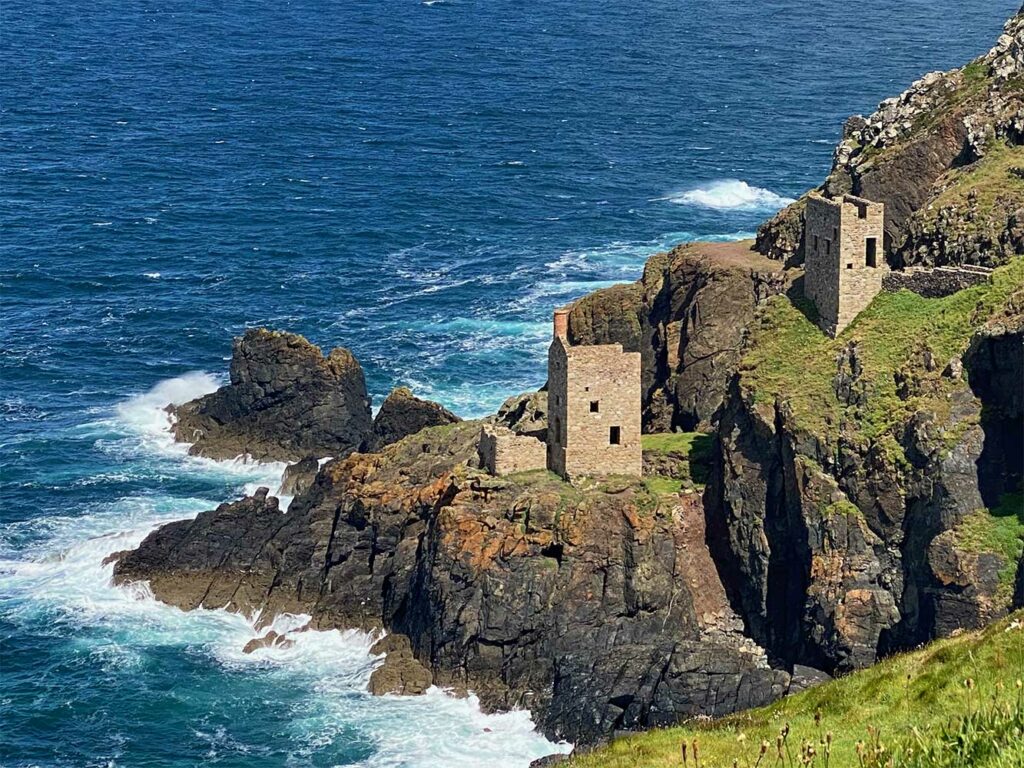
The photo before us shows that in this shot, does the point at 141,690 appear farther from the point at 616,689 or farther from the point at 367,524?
the point at 616,689

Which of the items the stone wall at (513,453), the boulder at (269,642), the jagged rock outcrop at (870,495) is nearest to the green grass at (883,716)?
the jagged rock outcrop at (870,495)

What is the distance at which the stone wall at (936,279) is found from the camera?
256 ft

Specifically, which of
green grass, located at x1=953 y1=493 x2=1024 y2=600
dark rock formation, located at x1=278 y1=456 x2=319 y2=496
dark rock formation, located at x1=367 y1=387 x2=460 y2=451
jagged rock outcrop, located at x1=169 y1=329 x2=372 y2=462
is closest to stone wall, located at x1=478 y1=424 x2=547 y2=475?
green grass, located at x1=953 y1=493 x2=1024 y2=600

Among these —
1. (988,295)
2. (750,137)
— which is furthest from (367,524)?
(750,137)

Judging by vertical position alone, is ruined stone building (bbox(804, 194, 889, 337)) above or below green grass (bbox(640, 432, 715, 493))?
above

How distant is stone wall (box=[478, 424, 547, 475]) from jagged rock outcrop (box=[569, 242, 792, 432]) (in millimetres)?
10602

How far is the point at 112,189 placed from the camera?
17100 cm

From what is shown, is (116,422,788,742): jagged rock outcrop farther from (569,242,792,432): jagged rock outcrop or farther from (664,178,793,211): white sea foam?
(664,178,793,211): white sea foam

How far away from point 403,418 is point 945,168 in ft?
101

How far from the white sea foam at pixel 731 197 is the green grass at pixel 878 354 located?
256 ft

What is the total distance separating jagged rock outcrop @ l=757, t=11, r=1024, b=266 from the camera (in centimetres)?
8069

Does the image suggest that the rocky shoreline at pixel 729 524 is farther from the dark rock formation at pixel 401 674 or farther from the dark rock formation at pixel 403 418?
the dark rock formation at pixel 403 418

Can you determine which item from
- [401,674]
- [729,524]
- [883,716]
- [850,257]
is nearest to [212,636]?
[401,674]

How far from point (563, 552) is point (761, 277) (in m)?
21.7
